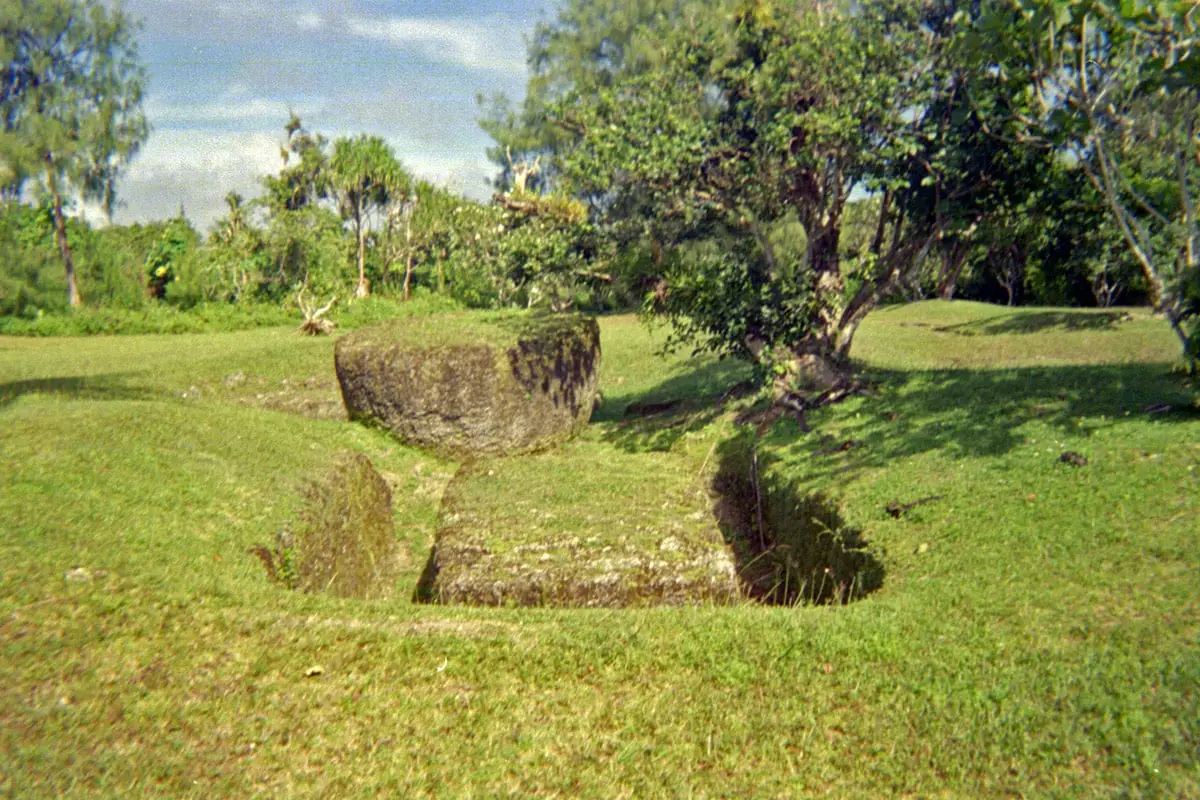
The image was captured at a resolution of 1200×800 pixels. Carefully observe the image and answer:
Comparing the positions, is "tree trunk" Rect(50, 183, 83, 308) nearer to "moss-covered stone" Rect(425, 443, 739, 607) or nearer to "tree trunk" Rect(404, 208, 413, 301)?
"tree trunk" Rect(404, 208, 413, 301)

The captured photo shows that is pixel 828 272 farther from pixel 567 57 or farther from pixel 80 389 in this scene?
pixel 567 57

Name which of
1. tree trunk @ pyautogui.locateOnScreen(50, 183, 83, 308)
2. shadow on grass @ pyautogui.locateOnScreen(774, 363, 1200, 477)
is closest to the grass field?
shadow on grass @ pyautogui.locateOnScreen(774, 363, 1200, 477)

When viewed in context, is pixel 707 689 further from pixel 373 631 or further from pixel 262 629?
pixel 262 629

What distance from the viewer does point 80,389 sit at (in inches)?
575

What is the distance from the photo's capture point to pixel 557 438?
13.5 metres

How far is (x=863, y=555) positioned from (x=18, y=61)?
1663 inches

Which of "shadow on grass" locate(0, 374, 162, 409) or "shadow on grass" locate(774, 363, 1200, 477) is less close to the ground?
"shadow on grass" locate(774, 363, 1200, 477)

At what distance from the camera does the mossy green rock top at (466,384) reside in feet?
42.1

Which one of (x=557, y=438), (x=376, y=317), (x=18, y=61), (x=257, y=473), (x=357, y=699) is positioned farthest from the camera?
(x=18, y=61)

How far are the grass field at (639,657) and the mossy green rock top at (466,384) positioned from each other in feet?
12.4

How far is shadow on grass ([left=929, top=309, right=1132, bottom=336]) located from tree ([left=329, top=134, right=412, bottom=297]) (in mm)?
24503

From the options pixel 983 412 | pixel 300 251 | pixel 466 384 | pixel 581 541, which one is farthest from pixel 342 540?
pixel 300 251

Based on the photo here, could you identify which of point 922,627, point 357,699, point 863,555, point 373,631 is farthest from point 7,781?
point 863,555

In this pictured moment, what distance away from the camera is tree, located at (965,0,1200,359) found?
8.58 meters
